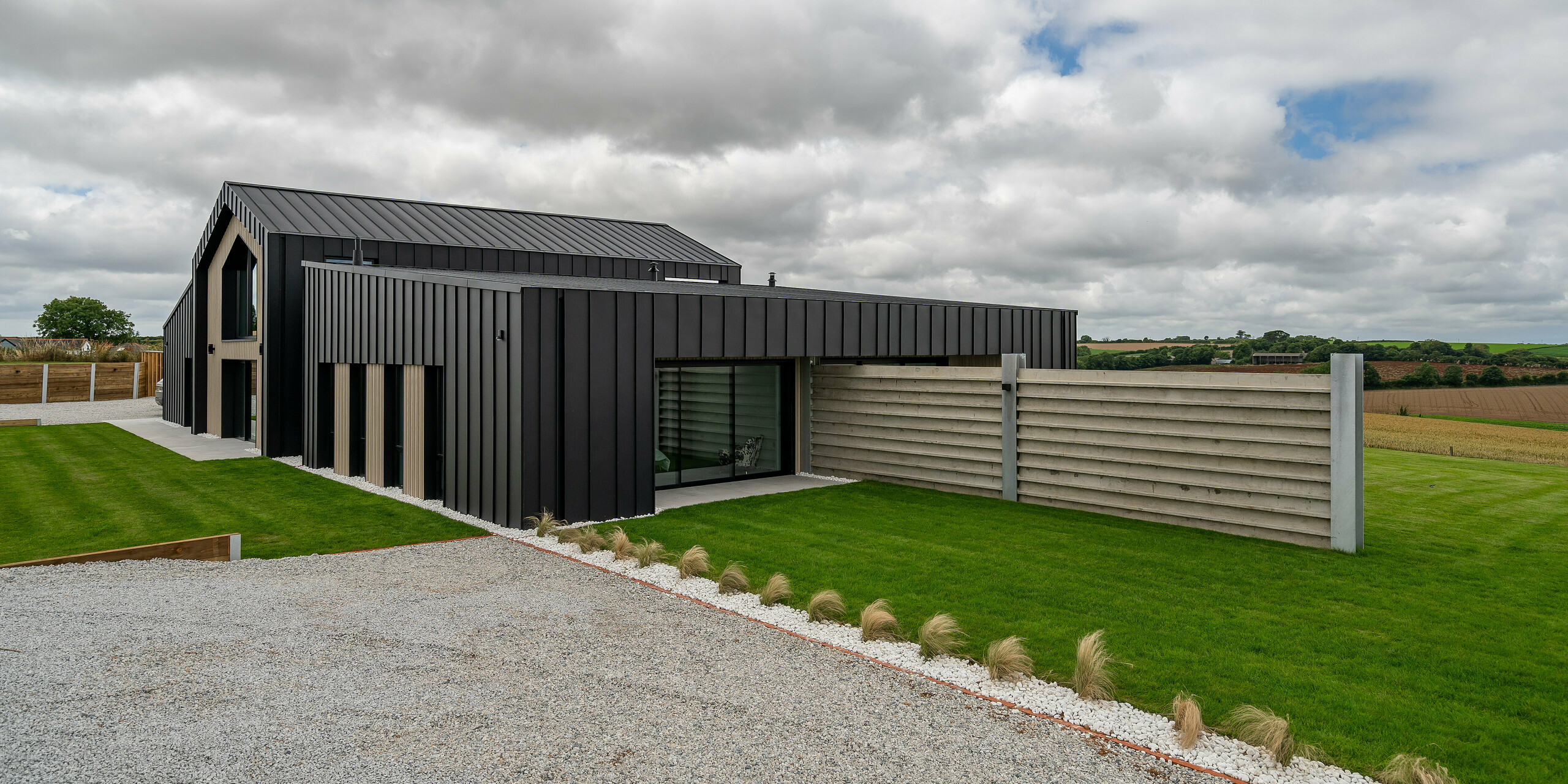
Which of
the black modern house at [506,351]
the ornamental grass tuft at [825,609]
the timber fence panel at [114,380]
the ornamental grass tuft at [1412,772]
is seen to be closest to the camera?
the ornamental grass tuft at [1412,772]

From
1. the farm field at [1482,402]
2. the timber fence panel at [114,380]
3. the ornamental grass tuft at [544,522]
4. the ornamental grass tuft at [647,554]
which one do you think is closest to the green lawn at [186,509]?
the ornamental grass tuft at [544,522]

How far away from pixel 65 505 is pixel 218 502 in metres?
1.75

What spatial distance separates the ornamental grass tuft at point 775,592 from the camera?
6465 millimetres

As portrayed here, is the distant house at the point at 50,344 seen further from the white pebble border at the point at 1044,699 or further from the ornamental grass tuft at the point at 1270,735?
the ornamental grass tuft at the point at 1270,735

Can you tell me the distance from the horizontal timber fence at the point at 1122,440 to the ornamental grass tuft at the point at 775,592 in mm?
5225

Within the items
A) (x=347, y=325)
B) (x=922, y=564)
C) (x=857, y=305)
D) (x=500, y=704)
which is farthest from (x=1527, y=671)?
(x=347, y=325)

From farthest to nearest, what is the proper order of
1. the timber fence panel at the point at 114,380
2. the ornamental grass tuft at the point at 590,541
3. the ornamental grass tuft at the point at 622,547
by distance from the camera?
1. the timber fence panel at the point at 114,380
2. the ornamental grass tuft at the point at 590,541
3. the ornamental grass tuft at the point at 622,547

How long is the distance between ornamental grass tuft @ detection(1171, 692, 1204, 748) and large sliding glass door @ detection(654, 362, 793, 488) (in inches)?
319

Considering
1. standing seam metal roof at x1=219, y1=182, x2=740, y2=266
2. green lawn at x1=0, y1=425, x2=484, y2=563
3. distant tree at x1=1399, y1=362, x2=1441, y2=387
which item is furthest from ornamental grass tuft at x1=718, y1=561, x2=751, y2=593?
distant tree at x1=1399, y1=362, x2=1441, y2=387

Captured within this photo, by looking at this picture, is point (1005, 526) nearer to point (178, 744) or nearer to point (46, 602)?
point (178, 744)

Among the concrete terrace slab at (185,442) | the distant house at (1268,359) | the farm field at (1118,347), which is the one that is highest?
the farm field at (1118,347)

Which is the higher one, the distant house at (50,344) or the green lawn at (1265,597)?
the distant house at (50,344)

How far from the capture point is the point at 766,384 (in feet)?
43.7

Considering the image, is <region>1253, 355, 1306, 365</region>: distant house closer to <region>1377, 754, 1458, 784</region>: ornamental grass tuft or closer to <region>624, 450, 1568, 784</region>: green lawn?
<region>624, 450, 1568, 784</region>: green lawn
